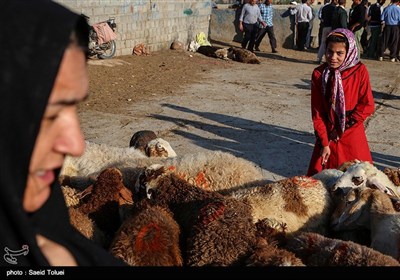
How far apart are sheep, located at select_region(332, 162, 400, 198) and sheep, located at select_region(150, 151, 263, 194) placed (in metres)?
0.79

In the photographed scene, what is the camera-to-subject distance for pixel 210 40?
22328mm

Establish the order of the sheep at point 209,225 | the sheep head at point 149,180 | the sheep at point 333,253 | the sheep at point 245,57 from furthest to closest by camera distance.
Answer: the sheep at point 245,57 < the sheep head at point 149,180 < the sheep at point 209,225 < the sheep at point 333,253

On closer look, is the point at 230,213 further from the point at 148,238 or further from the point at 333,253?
the point at 333,253

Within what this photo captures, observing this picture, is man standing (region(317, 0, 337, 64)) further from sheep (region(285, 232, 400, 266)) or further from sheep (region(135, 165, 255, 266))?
sheep (region(285, 232, 400, 266))

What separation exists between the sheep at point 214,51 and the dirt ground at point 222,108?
2.31 ft

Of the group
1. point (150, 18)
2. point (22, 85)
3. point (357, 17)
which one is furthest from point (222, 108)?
point (22, 85)

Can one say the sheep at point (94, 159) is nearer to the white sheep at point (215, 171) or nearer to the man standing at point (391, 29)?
A: the white sheep at point (215, 171)

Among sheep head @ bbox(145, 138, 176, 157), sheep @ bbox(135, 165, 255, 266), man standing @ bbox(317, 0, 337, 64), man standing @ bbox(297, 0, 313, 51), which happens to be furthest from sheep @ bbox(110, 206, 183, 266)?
man standing @ bbox(297, 0, 313, 51)

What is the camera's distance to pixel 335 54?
18.5 feet

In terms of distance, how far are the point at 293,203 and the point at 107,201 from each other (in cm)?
149

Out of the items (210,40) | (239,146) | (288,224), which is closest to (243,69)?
(210,40)

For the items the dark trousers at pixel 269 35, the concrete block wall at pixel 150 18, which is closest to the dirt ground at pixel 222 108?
the concrete block wall at pixel 150 18

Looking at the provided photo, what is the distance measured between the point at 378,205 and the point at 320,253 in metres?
1.02

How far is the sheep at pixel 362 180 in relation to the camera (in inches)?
186
